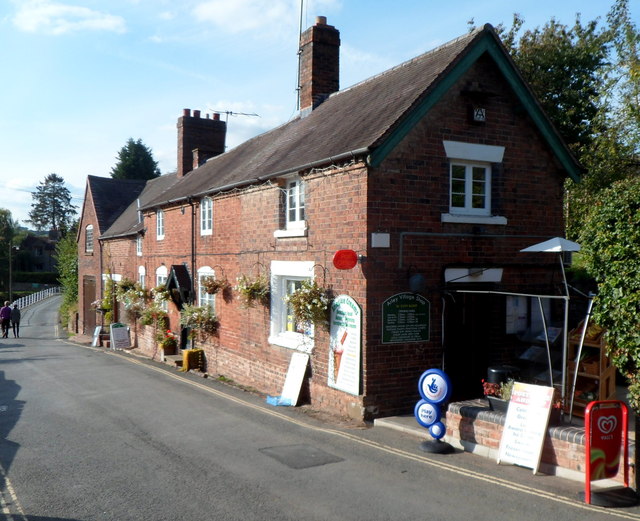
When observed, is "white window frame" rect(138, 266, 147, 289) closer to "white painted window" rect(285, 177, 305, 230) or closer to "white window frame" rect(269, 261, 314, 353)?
"white window frame" rect(269, 261, 314, 353)

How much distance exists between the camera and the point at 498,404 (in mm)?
8430

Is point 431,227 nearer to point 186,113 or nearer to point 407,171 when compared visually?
point 407,171

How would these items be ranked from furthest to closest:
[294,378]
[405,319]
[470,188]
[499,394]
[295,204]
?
[295,204], [294,378], [470,188], [405,319], [499,394]

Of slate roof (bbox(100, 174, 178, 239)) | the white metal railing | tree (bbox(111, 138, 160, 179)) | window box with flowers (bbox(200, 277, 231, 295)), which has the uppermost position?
tree (bbox(111, 138, 160, 179))

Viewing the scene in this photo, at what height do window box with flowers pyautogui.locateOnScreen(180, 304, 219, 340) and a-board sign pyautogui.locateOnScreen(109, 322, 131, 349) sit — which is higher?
window box with flowers pyautogui.locateOnScreen(180, 304, 219, 340)

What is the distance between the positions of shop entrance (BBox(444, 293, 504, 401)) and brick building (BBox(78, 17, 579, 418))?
0.09 feet

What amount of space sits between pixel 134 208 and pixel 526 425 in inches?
1005

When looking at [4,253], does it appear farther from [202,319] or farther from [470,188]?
[470,188]

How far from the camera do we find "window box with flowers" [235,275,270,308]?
42.7 feet

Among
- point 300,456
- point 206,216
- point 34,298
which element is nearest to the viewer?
point 300,456

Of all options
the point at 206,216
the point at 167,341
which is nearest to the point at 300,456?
the point at 206,216

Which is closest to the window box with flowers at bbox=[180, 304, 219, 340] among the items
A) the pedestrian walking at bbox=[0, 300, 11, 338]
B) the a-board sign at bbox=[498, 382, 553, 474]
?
the a-board sign at bbox=[498, 382, 553, 474]

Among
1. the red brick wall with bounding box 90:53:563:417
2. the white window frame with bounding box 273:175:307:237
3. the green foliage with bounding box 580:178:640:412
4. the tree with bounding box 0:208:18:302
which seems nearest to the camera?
the green foliage with bounding box 580:178:640:412

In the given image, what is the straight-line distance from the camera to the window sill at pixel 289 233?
38.6 ft
